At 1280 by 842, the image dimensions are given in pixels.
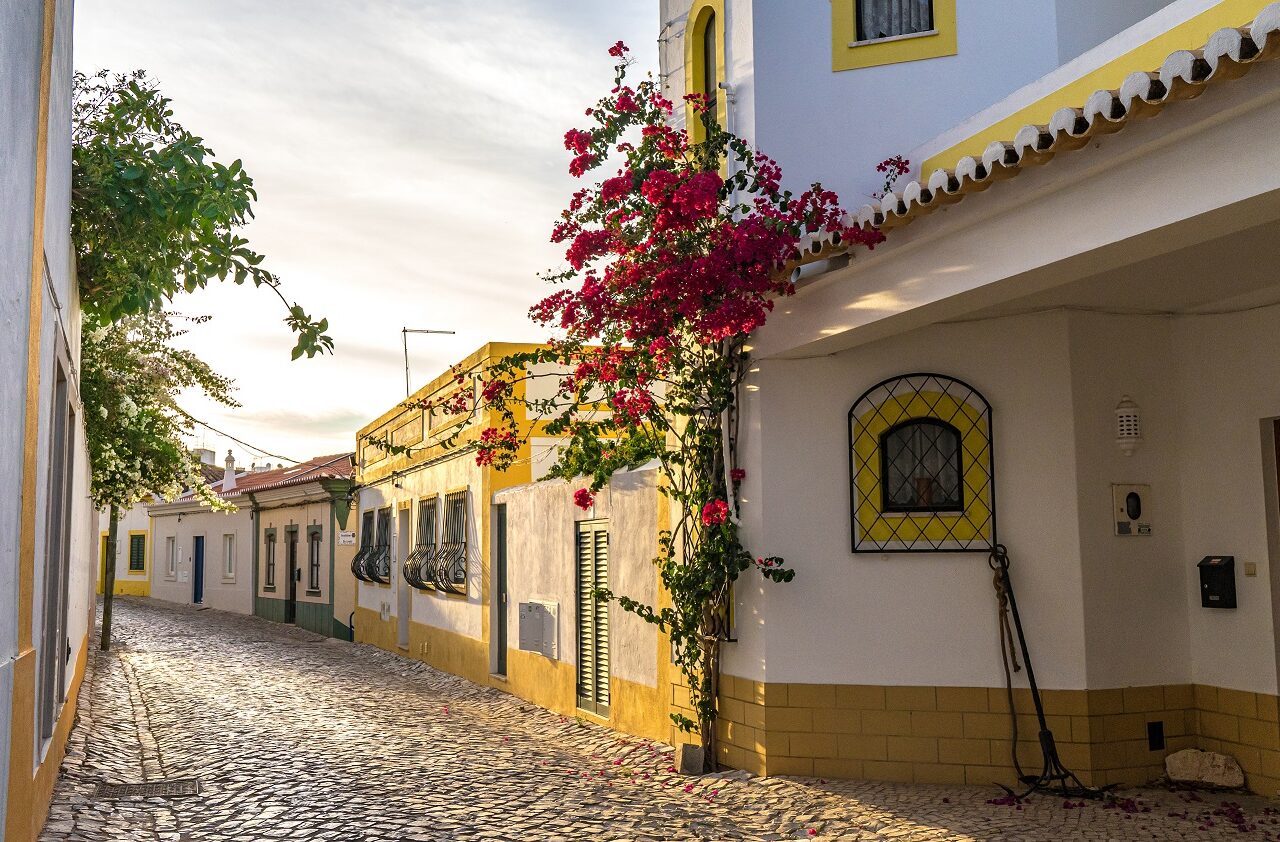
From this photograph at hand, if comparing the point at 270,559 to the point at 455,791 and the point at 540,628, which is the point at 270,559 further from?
the point at 455,791

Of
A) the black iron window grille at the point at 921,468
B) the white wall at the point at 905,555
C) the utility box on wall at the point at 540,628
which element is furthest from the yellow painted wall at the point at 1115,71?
the utility box on wall at the point at 540,628

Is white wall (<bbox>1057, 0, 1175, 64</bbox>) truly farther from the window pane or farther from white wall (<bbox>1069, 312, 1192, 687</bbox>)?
the window pane

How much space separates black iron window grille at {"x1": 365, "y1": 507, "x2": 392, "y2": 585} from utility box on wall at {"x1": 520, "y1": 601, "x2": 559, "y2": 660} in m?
7.56

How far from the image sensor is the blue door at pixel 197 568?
118 feet

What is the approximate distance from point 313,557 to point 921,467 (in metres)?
20.1

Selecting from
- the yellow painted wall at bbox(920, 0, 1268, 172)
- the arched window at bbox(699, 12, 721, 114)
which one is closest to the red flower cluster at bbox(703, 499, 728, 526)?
the yellow painted wall at bbox(920, 0, 1268, 172)

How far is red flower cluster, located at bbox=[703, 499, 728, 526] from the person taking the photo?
774cm

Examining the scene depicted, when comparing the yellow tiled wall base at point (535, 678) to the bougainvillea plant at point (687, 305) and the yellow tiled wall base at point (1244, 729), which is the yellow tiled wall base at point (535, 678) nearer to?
the bougainvillea plant at point (687, 305)

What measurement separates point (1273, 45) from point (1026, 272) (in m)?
1.73

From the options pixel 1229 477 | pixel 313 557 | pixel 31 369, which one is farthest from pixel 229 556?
pixel 31 369

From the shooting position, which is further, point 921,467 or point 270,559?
point 270,559

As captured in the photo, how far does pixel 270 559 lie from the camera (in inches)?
1145

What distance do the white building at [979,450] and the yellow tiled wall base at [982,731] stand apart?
0.05ft

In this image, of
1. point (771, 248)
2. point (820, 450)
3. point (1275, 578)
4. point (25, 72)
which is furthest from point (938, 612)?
point (25, 72)
